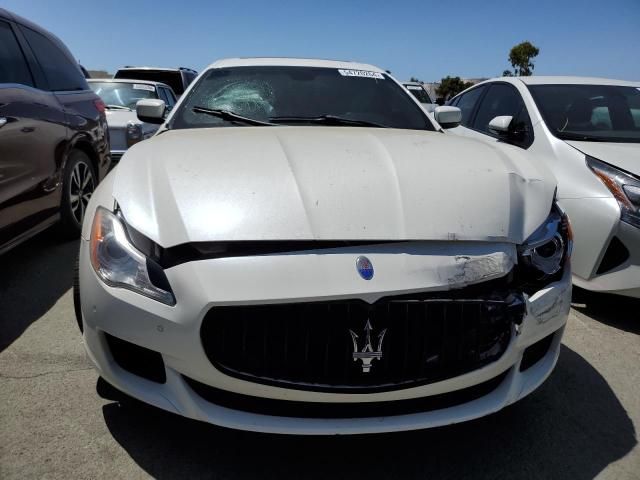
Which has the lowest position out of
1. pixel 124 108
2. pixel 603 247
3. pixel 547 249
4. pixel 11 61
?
pixel 124 108

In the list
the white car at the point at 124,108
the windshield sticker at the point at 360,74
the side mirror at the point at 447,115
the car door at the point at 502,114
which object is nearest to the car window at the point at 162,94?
the white car at the point at 124,108

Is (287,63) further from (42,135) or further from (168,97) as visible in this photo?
(168,97)

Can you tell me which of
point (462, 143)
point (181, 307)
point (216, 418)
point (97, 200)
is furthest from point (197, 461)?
point (462, 143)

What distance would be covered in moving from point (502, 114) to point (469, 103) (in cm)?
105

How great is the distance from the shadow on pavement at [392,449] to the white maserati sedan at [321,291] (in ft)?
0.90

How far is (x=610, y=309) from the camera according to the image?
11.7 ft

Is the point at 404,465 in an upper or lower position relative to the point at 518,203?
lower

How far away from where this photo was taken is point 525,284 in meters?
1.89

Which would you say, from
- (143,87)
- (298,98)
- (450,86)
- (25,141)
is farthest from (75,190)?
(450,86)

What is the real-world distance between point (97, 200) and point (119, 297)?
54 cm

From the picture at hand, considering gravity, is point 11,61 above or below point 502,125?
above

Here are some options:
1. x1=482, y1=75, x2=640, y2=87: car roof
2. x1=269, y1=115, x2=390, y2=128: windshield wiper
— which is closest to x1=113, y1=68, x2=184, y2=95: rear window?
x1=482, y1=75, x2=640, y2=87: car roof

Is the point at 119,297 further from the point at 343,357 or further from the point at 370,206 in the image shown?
the point at 370,206

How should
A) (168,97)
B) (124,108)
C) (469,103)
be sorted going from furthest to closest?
(168,97), (124,108), (469,103)
